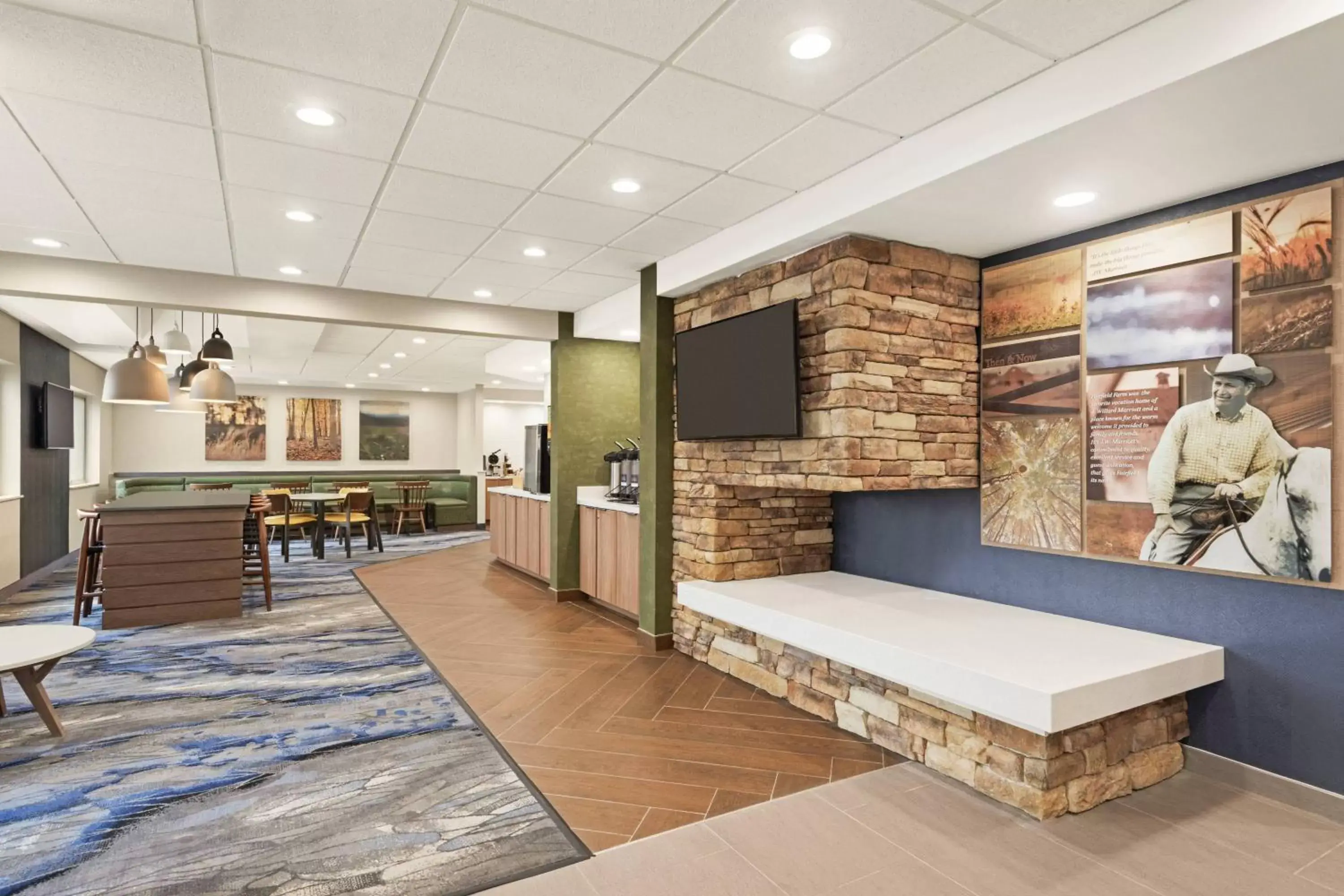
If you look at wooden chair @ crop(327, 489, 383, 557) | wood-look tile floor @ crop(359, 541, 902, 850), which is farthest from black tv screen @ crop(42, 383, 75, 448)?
wood-look tile floor @ crop(359, 541, 902, 850)

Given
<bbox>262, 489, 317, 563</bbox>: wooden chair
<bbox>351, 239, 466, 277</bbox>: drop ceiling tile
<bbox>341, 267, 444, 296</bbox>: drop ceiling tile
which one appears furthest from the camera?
<bbox>262, 489, 317, 563</bbox>: wooden chair

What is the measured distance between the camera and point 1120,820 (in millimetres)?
2449

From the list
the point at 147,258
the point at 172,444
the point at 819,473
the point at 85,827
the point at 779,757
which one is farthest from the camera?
the point at 172,444

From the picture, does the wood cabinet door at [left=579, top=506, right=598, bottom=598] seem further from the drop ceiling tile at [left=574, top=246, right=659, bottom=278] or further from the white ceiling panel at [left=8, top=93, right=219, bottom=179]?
the white ceiling panel at [left=8, top=93, right=219, bottom=179]

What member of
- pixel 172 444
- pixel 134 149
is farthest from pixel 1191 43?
pixel 172 444

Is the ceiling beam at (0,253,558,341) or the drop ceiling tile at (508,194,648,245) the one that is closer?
the drop ceiling tile at (508,194,648,245)

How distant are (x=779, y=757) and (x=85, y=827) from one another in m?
2.47

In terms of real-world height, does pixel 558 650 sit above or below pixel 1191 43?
below

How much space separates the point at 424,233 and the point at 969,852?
368 centimetres

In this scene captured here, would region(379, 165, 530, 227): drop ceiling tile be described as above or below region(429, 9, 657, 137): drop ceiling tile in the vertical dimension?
below

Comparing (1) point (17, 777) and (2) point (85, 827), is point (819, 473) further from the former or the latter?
(1) point (17, 777)

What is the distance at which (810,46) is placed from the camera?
2117mm

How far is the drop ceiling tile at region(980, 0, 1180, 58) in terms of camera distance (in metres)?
1.92

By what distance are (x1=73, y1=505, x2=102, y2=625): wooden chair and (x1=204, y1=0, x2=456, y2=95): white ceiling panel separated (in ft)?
15.1
